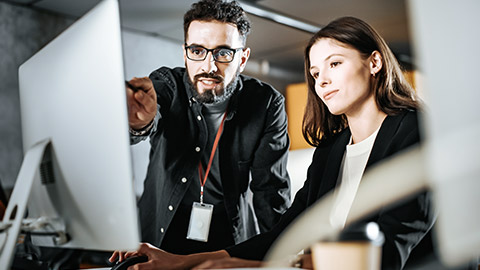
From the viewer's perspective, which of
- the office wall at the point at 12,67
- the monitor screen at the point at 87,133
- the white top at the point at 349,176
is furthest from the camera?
the office wall at the point at 12,67

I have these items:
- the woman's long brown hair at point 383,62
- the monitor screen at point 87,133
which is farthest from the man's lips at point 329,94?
the monitor screen at point 87,133

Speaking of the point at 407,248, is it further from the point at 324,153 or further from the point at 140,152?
the point at 140,152

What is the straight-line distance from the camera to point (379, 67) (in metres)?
1.55

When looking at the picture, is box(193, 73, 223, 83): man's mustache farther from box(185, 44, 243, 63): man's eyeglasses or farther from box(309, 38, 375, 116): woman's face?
box(309, 38, 375, 116): woman's face

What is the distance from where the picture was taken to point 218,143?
195 cm

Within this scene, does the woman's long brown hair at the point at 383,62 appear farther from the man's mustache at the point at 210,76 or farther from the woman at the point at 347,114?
the man's mustache at the point at 210,76

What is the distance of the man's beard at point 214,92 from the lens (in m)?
1.91

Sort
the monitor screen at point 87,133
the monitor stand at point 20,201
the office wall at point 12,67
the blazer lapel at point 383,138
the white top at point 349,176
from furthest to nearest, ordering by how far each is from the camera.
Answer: the office wall at point 12,67, the white top at point 349,176, the blazer lapel at point 383,138, the monitor stand at point 20,201, the monitor screen at point 87,133

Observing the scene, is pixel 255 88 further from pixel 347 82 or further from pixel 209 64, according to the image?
pixel 347 82

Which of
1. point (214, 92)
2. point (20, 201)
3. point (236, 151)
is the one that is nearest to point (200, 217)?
point (236, 151)

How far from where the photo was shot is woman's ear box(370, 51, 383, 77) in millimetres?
1551

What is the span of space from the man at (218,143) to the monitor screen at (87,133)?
0.83m

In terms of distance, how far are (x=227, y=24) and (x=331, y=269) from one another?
1423 millimetres

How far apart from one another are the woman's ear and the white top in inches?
7.8
